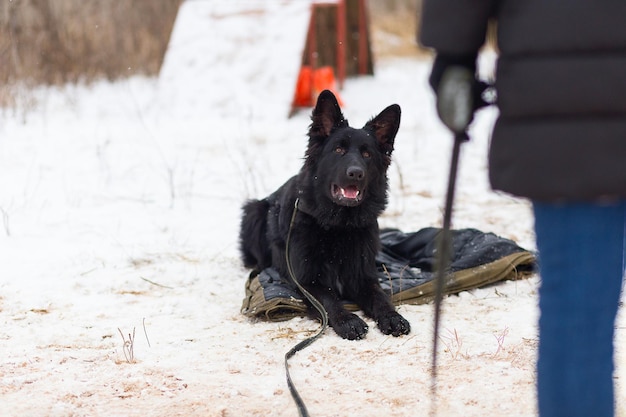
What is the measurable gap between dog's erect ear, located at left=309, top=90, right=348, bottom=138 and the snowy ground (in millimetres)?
1010

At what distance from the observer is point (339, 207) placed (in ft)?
12.1

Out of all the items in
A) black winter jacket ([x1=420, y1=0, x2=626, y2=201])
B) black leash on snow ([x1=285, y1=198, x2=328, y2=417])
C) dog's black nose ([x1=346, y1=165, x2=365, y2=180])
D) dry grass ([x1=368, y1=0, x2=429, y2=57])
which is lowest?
black leash on snow ([x1=285, y1=198, x2=328, y2=417])

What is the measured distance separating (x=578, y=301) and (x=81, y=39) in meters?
9.17

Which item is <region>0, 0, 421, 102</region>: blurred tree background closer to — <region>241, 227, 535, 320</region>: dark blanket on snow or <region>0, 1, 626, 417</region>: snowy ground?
<region>0, 1, 626, 417</region>: snowy ground

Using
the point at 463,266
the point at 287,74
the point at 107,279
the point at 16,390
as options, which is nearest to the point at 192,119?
the point at 287,74

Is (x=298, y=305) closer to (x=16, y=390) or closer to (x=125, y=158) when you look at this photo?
(x=16, y=390)

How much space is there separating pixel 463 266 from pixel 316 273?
0.85 m

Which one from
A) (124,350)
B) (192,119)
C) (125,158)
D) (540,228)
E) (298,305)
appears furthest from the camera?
(192,119)

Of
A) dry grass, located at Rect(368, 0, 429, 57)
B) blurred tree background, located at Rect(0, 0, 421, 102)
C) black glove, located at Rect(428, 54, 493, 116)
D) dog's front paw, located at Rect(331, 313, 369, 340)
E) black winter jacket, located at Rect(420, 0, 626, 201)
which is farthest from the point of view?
dry grass, located at Rect(368, 0, 429, 57)

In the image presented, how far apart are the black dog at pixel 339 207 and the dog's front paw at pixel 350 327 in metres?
0.23

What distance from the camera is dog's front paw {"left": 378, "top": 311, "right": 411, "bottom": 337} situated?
10.8ft

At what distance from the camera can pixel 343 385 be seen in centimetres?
274

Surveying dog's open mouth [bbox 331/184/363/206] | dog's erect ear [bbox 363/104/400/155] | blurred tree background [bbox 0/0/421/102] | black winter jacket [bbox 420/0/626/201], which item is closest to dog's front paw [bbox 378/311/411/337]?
dog's open mouth [bbox 331/184/363/206]

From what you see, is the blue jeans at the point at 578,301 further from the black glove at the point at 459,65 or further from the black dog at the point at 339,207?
the black dog at the point at 339,207
